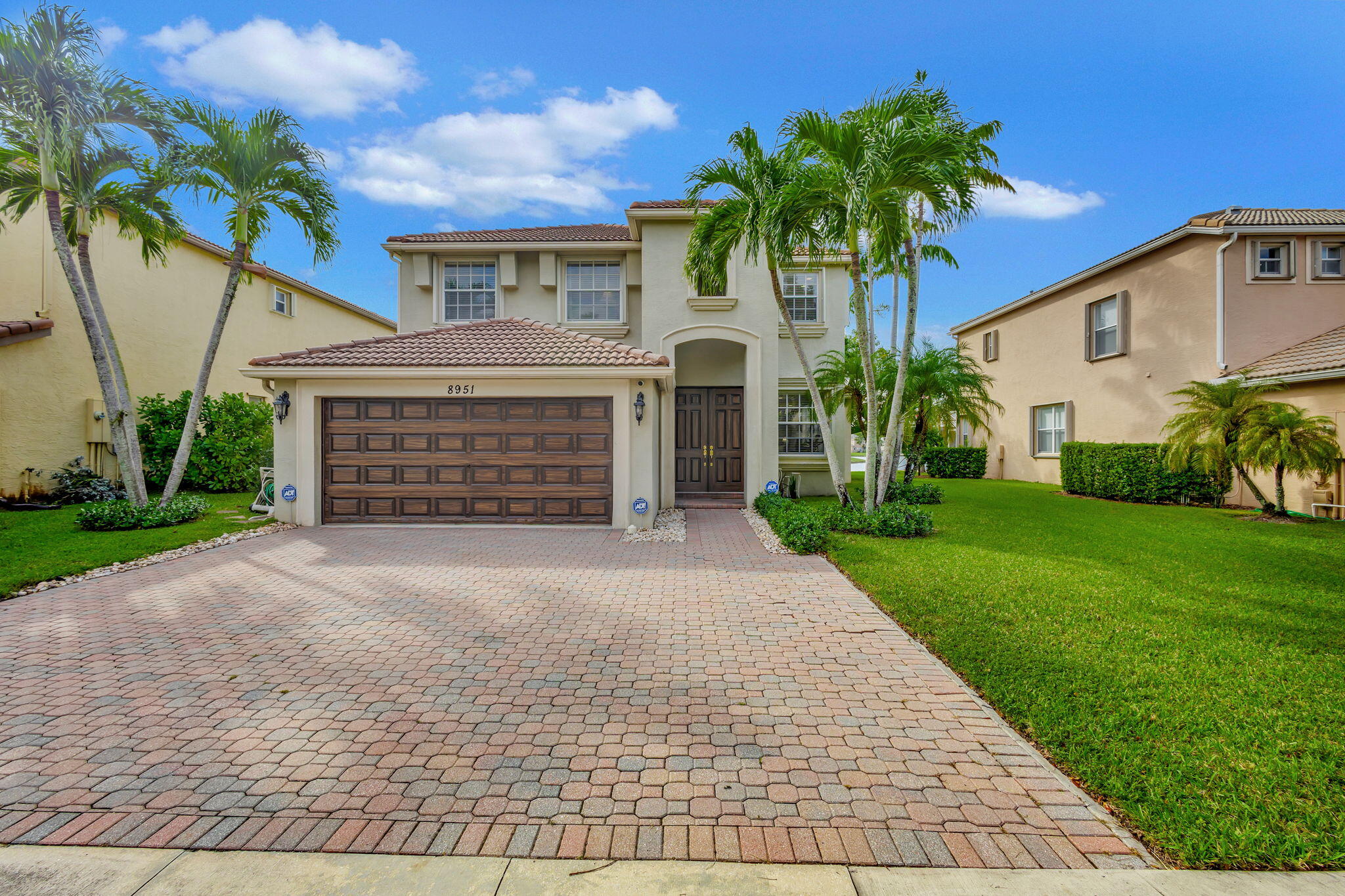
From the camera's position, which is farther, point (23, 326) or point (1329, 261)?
point (1329, 261)

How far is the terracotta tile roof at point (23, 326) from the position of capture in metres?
11.6

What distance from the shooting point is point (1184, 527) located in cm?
A: 1020

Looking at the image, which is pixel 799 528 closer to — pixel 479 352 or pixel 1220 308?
pixel 479 352

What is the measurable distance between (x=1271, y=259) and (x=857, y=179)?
39.1ft

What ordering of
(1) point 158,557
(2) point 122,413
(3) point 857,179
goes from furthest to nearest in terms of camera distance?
(2) point 122,413 < (3) point 857,179 < (1) point 158,557

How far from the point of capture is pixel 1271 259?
1317cm

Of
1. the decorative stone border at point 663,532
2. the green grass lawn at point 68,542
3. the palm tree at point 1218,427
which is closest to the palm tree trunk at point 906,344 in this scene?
the decorative stone border at point 663,532

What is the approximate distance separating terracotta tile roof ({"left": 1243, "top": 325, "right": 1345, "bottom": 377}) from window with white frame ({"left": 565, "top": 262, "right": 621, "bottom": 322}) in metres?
14.4

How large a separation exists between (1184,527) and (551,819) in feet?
40.0

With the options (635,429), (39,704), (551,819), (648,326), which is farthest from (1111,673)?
(648,326)

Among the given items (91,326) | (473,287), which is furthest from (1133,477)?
(91,326)

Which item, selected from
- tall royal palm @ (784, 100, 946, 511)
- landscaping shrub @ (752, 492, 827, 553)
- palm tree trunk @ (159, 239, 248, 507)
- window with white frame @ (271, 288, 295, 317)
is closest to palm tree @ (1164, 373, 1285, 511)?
tall royal palm @ (784, 100, 946, 511)

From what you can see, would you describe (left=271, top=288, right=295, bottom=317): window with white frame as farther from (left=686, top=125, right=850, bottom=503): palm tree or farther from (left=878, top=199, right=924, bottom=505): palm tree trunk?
(left=878, top=199, right=924, bottom=505): palm tree trunk

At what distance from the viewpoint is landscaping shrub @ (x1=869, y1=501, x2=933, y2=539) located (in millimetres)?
9367
